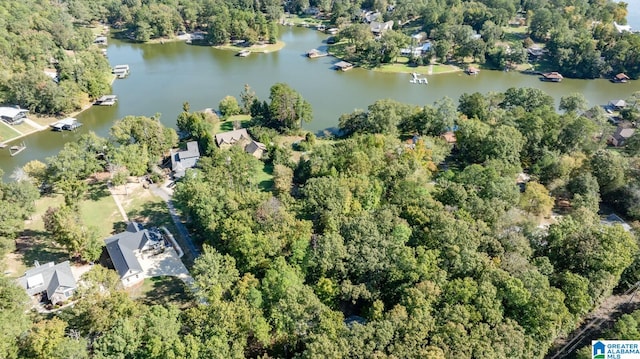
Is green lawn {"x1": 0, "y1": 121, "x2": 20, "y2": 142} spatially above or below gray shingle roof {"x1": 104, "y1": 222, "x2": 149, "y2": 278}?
above

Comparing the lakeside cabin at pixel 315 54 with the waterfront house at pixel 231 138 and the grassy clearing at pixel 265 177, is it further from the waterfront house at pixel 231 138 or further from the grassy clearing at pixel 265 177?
the grassy clearing at pixel 265 177

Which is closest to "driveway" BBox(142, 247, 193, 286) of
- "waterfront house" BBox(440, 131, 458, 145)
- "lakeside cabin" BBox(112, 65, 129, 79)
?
"waterfront house" BBox(440, 131, 458, 145)

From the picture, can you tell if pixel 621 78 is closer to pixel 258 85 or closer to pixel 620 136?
pixel 620 136

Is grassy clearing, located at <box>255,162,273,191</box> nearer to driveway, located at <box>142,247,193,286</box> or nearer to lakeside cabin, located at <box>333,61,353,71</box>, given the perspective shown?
driveway, located at <box>142,247,193,286</box>

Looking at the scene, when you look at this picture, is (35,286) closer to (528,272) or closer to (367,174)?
(367,174)

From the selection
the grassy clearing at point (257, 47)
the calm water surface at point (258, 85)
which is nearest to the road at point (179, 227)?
the calm water surface at point (258, 85)
